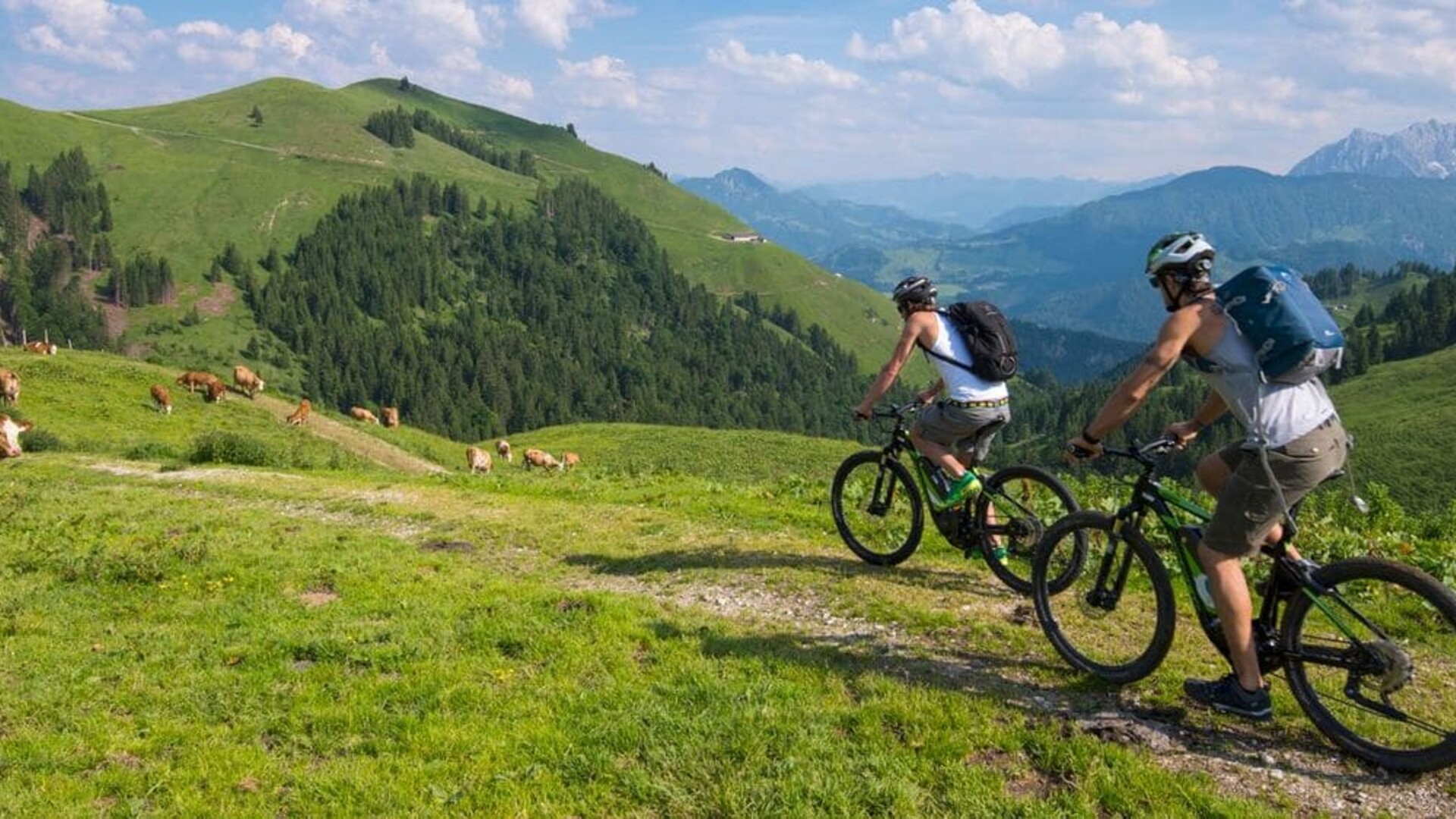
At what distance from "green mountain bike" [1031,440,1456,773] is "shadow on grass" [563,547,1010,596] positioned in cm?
200

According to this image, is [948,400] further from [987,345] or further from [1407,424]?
[1407,424]

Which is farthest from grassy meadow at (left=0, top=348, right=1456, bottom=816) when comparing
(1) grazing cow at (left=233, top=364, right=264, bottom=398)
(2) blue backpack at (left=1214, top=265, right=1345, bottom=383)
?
(1) grazing cow at (left=233, top=364, right=264, bottom=398)

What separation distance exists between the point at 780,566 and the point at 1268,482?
22.7 feet

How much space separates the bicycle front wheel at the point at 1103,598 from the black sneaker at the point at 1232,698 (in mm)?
433

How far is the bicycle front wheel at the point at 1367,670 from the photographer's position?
20.4ft

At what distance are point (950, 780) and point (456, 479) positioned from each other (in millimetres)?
19444

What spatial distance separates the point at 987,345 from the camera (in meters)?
10.1

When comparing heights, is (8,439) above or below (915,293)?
below

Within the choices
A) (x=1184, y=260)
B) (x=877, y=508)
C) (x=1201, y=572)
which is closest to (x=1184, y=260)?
(x=1184, y=260)

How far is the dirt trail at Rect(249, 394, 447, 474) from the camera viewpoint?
151ft

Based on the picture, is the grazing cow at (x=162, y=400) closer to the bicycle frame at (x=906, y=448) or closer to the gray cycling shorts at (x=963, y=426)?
the bicycle frame at (x=906, y=448)

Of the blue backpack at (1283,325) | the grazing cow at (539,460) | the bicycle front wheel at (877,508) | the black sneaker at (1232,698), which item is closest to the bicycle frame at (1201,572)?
the black sneaker at (1232,698)

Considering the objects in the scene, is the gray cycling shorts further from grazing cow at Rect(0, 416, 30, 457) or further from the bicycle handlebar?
grazing cow at Rect(0, 416, 30, 457)

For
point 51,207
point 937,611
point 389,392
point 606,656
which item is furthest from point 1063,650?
point 51,207
